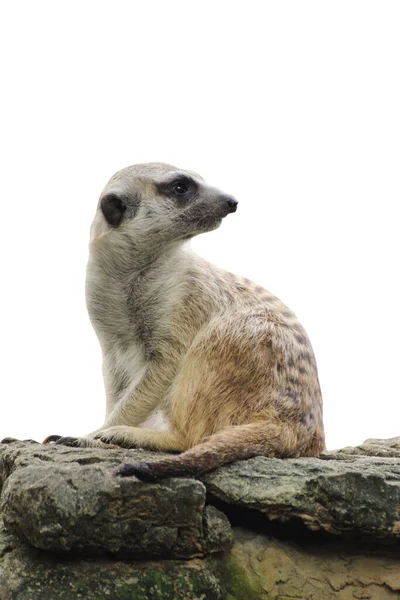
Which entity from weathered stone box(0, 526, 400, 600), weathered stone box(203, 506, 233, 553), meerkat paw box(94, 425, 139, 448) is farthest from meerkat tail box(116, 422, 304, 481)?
meerkat paw box(94, 425, 139, 448)

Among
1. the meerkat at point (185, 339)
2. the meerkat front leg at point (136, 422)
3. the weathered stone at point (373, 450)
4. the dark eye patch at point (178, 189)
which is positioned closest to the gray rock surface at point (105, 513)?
the meerkat at point (185, 339)

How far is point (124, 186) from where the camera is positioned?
5805 millimetres

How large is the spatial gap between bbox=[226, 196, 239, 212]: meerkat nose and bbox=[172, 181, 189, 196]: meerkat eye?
0.31 metres

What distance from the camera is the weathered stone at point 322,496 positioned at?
4188 mm

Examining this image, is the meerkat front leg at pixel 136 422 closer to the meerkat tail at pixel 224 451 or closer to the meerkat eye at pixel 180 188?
the meerkat tail at pixel 224 451

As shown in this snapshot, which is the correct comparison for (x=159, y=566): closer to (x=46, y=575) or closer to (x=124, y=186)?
(x=46, y=575)

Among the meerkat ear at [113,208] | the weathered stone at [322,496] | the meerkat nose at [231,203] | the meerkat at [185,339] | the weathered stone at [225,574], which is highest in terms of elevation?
the meerkat nose at [231,203]

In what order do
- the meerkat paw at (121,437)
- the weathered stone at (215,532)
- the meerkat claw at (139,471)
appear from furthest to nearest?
the meerkat paw at (121,437)
the weathered stone at (215,532)
the meerkat claw at (139,471)

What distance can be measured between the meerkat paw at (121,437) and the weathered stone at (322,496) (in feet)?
2.92

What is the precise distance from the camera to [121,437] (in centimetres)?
514

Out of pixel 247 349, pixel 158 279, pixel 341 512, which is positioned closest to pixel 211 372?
pixel 247 349

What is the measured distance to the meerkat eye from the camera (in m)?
5.78

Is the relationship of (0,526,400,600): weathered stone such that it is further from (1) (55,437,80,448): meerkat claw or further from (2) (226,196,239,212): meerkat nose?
(2) (226,196,239,212): meerkat nose

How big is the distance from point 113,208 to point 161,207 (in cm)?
34
